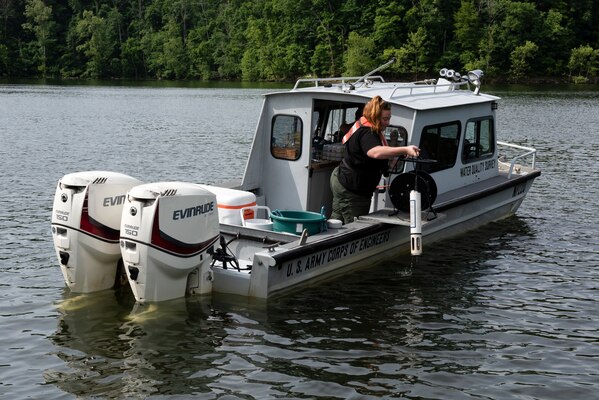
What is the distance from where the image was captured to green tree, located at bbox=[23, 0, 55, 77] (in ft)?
371

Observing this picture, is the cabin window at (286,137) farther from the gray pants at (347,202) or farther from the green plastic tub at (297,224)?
the green plastic tub at (297,224)

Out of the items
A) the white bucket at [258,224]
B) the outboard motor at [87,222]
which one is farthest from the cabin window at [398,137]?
the outboard motor at [87,222]

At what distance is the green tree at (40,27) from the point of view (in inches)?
4451

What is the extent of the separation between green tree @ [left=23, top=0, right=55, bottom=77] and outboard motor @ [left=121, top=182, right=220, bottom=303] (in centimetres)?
10891

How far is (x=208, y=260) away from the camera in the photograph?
9703mm

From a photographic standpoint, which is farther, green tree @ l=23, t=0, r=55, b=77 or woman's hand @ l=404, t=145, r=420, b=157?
green tree @ l=23, t=0, r=55, b=77

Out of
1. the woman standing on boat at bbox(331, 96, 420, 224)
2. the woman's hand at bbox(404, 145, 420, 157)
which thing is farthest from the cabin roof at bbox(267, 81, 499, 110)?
the woman's hand at bbox(404, 145, 420, 157)

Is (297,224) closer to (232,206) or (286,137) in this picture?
(232,206)

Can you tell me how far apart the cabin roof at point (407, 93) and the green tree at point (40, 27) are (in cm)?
10520

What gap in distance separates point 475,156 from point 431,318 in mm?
5122

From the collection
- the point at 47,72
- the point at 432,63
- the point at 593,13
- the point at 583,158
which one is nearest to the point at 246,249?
the point at 583,158

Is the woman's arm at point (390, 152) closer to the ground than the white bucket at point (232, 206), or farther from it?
farther from it

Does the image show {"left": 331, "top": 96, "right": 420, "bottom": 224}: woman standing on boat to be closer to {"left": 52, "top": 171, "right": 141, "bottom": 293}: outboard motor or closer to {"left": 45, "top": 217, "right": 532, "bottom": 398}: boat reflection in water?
{"left": 45, "top": 217, "right": 532, "bottom": 398}: boat reflection in water

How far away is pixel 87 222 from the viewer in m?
9.53
